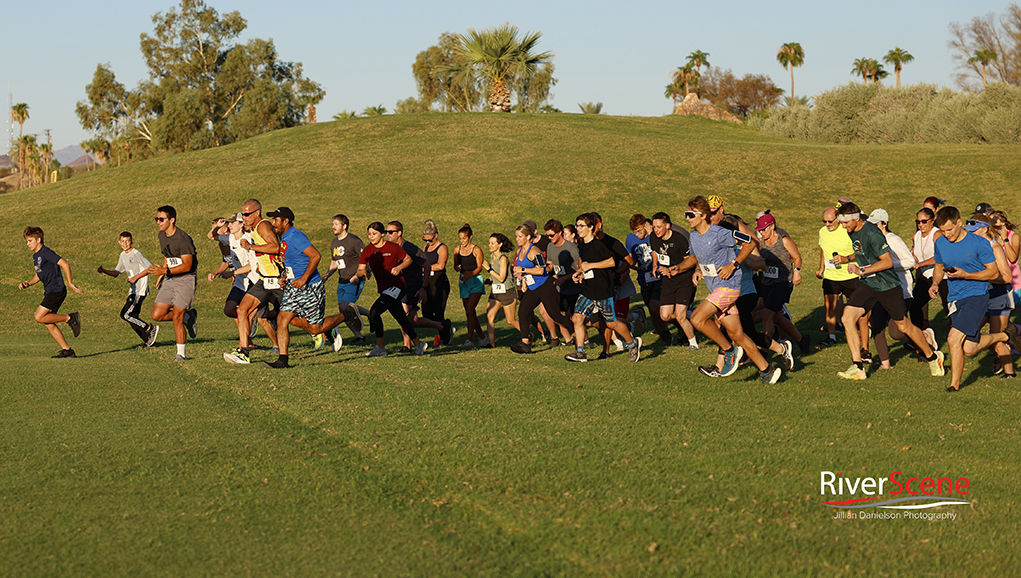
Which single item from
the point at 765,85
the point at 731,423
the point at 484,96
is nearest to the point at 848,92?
the point at 484,96

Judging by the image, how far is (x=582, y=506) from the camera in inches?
196

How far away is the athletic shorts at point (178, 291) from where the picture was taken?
11.0m

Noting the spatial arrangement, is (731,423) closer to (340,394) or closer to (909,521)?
(909,521)

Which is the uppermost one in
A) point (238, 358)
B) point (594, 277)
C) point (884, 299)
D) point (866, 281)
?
point (594, 277)

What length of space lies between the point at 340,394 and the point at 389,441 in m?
2.07

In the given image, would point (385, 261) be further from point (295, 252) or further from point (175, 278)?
point (175, 278)

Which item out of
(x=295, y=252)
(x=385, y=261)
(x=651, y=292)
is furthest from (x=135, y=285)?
(x=651, y=292)

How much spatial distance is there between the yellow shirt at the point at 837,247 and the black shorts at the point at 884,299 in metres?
0.61

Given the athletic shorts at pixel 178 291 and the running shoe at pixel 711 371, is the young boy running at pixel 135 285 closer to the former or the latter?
the athletic shorts at pixel 178 291

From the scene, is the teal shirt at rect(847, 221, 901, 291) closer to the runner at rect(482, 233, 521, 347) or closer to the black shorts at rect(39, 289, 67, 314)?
the runner at rect(482, 233, 521, 347)

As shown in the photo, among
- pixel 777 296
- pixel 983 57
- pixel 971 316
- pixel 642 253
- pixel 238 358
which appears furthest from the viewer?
pixel 983 57

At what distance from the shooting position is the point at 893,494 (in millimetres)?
5277

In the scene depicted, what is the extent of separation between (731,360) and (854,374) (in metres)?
1.44

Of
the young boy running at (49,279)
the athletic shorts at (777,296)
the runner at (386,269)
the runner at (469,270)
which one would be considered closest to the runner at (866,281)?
the athletic shorts at (777,296)
